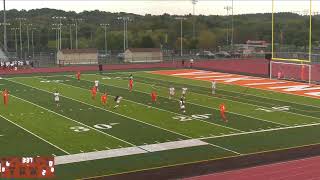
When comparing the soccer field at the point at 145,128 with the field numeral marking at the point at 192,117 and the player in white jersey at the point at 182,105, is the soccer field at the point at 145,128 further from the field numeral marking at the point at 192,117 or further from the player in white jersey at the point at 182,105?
the player in white jersey at the point at 182,105

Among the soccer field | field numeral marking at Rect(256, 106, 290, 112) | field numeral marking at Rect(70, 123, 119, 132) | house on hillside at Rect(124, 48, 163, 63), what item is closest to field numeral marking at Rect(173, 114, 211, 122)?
the soccer field

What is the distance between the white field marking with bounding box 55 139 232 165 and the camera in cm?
1522

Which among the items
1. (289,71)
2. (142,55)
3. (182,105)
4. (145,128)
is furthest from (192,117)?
(142,55)

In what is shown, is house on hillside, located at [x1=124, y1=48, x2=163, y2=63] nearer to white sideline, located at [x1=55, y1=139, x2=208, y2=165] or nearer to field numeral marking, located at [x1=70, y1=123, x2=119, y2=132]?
field numeral marking, located at [x1=70, y1=123, x2=119, y2=132]

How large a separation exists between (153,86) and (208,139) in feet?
54.8

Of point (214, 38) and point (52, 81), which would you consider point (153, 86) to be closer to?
point (52, 81)

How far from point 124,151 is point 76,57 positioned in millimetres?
42759

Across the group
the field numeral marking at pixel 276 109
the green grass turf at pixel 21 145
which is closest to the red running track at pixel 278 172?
the green grass turf at pixel 21 145

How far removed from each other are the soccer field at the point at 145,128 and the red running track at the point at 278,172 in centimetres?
160

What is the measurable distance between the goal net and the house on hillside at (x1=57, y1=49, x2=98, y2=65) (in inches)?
938

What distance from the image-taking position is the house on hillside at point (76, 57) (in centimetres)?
5706

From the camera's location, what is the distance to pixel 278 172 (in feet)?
45.1

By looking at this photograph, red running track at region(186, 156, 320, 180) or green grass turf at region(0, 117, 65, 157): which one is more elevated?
green grass turf at region(0, 117, 65, 157)

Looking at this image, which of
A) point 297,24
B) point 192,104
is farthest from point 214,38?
point 192,104
